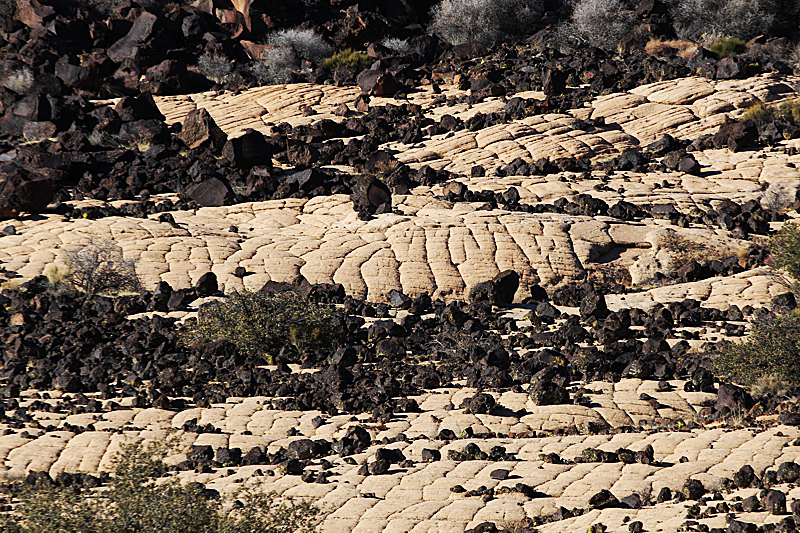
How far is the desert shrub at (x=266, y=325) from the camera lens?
533 inches

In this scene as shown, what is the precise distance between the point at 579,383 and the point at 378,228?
7051 mm

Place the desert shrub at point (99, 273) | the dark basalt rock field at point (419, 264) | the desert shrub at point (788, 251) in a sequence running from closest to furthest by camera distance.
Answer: the dark basalt rock field at point (419, 264) < the desert shrub at point (788, 251) < the desert shrub at point (99, 273)

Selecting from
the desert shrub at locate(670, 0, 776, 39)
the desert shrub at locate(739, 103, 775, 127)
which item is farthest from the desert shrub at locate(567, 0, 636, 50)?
the desert shrub at locate(739, 103, 775, 127)

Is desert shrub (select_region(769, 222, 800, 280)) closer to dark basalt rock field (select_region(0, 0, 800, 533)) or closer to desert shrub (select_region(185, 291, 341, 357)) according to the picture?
dark basalt rock field (select_region(0, 0, 800, 533))

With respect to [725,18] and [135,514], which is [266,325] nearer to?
[135,514]

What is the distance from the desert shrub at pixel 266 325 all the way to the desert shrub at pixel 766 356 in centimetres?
620

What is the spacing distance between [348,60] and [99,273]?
1822 cm

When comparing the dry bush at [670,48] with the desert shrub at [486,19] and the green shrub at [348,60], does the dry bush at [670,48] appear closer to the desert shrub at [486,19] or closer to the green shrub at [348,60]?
the desert shrub at [486,19]

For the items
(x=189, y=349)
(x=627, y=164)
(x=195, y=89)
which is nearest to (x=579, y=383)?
(x=189, y=349)

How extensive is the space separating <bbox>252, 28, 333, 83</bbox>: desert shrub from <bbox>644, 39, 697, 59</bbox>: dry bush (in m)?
12.6

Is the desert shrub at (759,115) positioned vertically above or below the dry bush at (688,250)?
above

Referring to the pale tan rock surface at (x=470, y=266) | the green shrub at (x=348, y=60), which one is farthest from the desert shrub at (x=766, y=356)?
the green shrub at (x=348, y=60)

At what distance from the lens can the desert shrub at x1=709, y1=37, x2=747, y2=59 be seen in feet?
95.8

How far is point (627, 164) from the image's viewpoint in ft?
70.8
